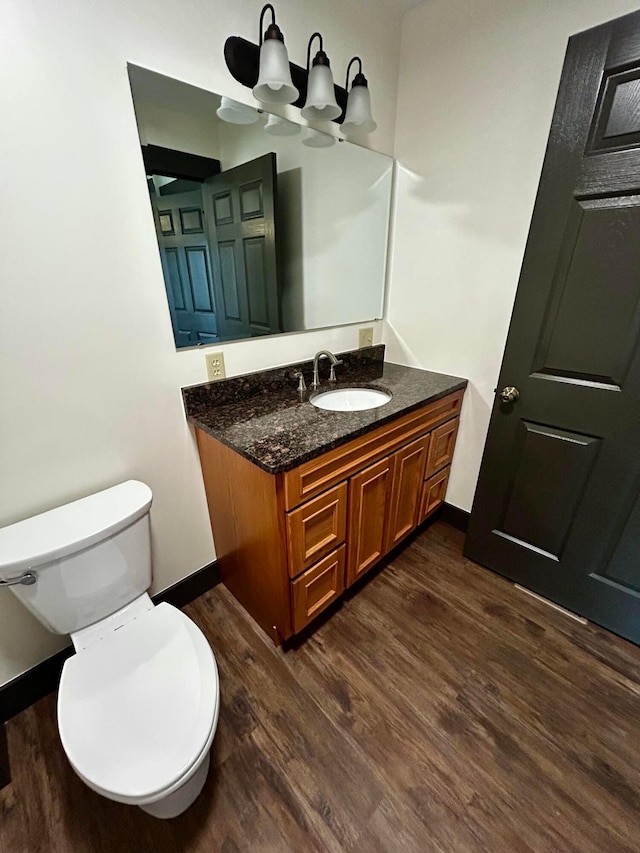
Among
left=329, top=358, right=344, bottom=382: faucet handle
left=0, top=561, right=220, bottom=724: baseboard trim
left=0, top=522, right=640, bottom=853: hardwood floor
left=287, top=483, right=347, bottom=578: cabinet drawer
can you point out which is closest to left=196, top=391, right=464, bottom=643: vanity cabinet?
left=287, top=483, right=347, bottom=578: cabinet drawer

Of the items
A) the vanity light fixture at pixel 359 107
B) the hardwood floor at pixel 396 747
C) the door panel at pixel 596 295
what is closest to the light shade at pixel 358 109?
the vanity light fixture at pixel 359 107

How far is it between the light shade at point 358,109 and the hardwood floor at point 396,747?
1.97 meters

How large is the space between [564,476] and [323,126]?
5.71 feet

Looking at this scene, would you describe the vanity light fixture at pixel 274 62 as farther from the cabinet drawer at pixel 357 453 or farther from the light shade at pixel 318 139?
the cabinet drawer at pixel 357 453

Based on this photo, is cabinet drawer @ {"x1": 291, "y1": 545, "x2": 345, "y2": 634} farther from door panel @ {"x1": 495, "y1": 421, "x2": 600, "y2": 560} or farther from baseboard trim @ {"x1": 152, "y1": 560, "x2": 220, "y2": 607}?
door panel @ {"x1": 495, "y1": 421, "x2": 600, "y2": 560}

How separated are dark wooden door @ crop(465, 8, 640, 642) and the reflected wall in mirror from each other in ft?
2.59

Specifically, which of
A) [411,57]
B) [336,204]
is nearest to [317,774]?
[336,204]

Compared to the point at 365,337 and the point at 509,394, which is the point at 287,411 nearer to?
the point at 365,337

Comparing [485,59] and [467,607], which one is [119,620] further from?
[485,59]

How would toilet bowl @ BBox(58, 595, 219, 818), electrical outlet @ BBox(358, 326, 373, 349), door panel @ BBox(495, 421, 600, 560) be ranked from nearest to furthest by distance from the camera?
toilet bowl @ BBox(58, 595, 219, 818)
door panel @ BBox(495, 421, 600, 560)
electrical outlet @ BBox(358, 326, 373, 349)

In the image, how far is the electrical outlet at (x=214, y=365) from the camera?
4.37 feet

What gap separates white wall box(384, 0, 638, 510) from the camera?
4.16 feet

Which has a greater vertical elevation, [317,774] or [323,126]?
[323,126]

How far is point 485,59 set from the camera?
1.35 metres
